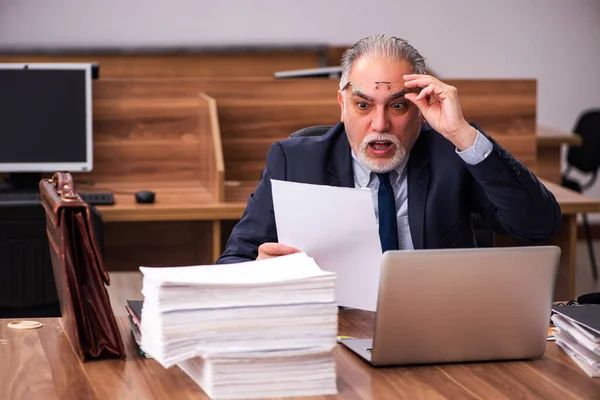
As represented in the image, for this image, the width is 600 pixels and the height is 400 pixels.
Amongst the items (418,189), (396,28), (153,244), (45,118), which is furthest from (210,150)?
(396,28)

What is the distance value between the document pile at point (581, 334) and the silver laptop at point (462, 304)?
2.3 inches

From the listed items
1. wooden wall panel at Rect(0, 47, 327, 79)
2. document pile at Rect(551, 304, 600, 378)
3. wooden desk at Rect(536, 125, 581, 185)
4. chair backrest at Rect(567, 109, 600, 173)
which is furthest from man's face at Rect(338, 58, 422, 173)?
wooden wall panel at Rect(0, 47, 327, 79)

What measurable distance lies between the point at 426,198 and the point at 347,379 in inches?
29.4

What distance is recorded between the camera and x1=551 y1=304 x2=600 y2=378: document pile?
155 cm

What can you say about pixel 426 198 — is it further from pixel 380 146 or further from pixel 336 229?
pixel 336 229

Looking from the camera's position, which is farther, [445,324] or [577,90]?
[577,90]

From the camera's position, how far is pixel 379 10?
249 inches

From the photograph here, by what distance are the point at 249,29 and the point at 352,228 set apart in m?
4.58

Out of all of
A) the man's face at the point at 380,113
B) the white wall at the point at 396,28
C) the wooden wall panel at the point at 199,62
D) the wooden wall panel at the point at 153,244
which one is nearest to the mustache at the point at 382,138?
the man's face at the point at 380,113

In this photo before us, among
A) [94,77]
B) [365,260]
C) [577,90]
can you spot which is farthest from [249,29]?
[365,260]

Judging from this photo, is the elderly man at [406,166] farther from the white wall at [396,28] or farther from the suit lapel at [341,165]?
the white wall at [396,28]

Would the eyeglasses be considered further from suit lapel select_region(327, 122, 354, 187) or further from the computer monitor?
the computer monitor

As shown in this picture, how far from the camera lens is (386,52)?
2.07 metres

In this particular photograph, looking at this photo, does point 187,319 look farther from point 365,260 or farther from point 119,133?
point 119,133
